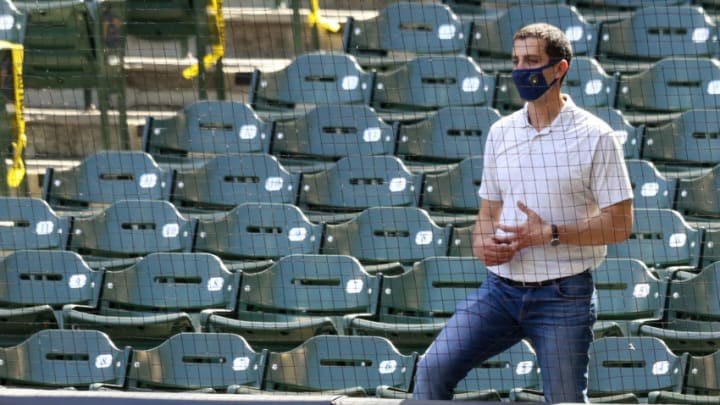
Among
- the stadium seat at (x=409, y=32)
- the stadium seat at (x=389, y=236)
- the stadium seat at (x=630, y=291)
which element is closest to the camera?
the stadium seat at (x=630, y=291)

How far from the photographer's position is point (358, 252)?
592 centimetres

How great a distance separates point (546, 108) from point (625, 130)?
259cm

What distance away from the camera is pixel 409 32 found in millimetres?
7441

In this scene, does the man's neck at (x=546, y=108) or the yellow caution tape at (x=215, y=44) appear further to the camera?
the yellow caution tape at (x=215, y=44)

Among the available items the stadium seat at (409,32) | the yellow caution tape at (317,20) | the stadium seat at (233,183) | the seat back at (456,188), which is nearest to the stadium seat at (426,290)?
the seat back at (456,188)

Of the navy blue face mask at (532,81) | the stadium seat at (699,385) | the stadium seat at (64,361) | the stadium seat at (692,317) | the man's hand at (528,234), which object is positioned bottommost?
the stadium seat at (699,385)

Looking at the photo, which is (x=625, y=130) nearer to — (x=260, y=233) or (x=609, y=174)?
(x=260, y=233)

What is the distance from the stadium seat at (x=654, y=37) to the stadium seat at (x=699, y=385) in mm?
2763

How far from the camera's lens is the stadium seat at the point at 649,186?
19.8ft

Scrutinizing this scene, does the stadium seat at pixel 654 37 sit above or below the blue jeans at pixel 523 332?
above

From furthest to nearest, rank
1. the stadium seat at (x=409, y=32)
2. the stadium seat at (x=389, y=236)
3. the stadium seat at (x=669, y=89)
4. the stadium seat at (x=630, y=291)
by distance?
the stadium seat at (x=409, y=32), the stadium seat at (x=669, y=89), the stadium seat at (x=389, y=236), the stadium seat at (x=630, y=291)

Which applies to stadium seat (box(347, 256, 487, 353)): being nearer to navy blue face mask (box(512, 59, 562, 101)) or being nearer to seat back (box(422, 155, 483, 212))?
seat back (box(422, 155, 483, 212))

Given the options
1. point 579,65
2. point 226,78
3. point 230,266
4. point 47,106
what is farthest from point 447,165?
point 47,106

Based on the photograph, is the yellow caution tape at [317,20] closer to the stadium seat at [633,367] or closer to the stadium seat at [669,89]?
the stadium seat at [669,89]
